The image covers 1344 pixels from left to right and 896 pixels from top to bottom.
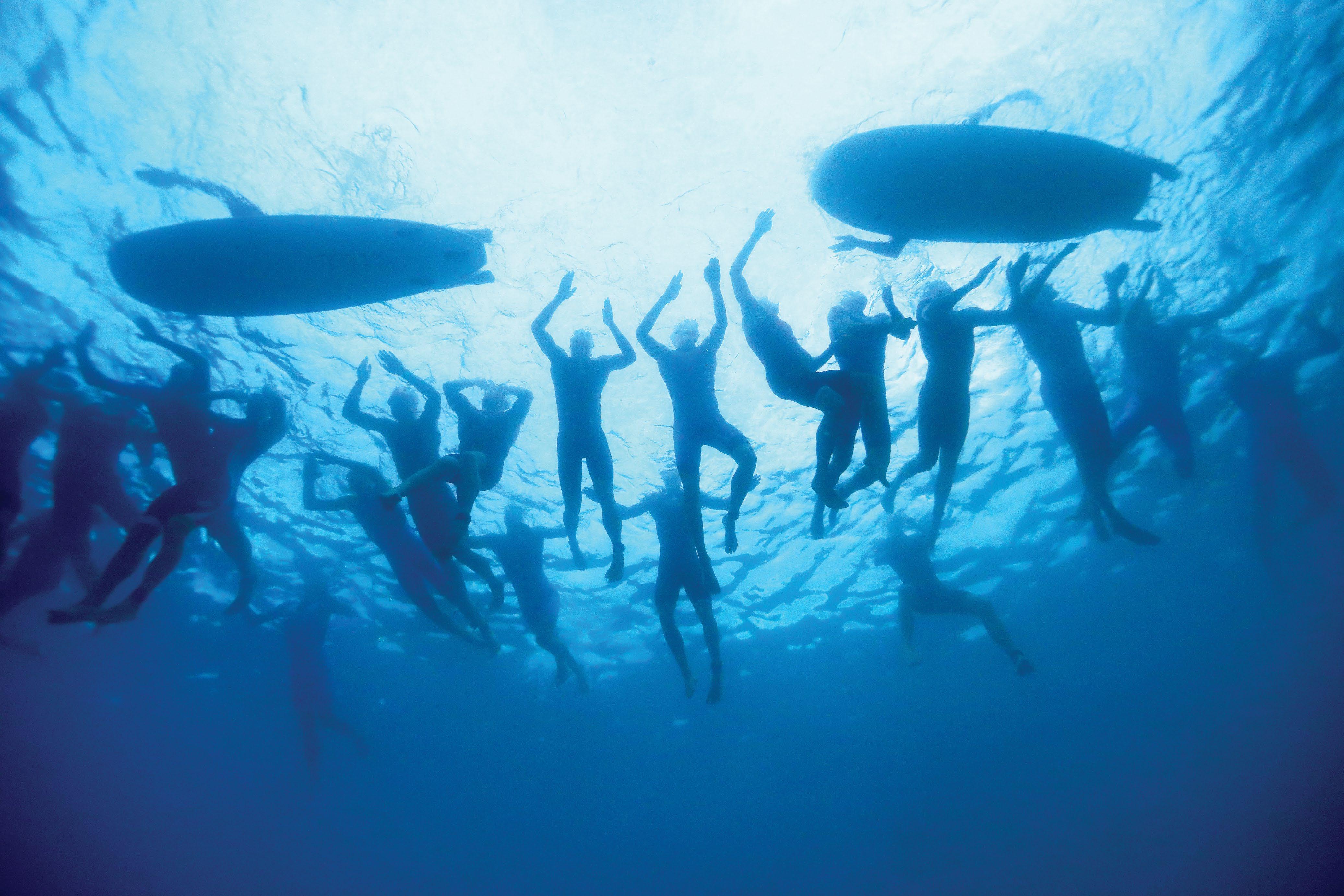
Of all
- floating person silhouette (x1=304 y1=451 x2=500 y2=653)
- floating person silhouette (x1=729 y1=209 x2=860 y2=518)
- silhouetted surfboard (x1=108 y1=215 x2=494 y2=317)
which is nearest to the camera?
floating person silhouette (x1=729 y1=209 x2=860 y2=518)

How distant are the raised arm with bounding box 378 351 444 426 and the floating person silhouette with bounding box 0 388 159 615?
15.9ft

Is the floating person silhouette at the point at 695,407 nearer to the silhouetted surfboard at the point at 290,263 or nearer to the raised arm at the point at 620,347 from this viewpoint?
the raised arm at the point at 620,347

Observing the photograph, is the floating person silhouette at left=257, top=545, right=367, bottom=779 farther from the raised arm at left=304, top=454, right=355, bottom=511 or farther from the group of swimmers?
the raised arm at left=304, top=454, right=355, bottom=511

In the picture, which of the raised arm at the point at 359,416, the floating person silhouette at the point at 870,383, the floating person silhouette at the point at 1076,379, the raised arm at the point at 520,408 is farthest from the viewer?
the raised arm at the point at 359,416

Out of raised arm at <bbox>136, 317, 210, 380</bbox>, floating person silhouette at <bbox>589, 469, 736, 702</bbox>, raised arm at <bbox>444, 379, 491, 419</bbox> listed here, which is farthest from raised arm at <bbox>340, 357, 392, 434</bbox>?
floating person silhouette at <bbox>589, 469, 736, 702</bbox>

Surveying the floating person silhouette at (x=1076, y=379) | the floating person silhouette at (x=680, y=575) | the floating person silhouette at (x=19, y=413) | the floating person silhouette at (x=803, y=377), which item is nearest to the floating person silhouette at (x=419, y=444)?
the floating person silhouette at (x=680, y=575)

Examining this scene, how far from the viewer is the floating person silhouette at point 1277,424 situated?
44.0 feet

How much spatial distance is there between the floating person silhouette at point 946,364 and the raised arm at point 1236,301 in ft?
22.8

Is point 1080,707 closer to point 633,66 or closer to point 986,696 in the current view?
point 986,696

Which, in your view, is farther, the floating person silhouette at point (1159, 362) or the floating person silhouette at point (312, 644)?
the floating person silhouette at point (312, 644)

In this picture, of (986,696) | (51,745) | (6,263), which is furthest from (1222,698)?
(51,745)

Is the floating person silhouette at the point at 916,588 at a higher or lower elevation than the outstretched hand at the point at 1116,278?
lower

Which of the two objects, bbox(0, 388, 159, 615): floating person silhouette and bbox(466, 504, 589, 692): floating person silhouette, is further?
bbox(466, 504, 589, 692): floating person silhouette

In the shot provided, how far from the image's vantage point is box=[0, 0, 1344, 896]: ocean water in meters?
6.65
